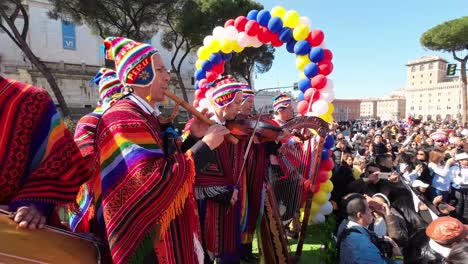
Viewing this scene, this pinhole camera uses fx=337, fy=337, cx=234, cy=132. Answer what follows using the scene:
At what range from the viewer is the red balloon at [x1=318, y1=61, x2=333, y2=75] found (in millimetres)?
5840

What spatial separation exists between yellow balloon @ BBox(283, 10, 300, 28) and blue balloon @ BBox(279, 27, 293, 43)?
9 cm

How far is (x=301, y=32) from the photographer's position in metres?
5.90

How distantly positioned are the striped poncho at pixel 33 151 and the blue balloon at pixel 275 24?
517cm

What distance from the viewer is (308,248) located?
16.2 ft

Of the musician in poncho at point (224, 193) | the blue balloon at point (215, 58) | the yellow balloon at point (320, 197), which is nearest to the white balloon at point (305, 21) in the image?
the blue balloon at point (215, 58)

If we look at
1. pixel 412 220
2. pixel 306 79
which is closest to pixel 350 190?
pixel 412 220

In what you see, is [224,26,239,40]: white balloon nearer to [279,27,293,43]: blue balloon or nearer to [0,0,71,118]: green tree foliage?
[279,27,293,43]: blue balloon

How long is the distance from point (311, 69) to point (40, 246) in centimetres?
521

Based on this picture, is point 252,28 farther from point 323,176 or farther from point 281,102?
point 323,176

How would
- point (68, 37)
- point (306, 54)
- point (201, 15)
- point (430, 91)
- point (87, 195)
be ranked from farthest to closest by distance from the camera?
point (430, 91), point (68, 37), point (201, 15), point (306, 54), point (87, 195)

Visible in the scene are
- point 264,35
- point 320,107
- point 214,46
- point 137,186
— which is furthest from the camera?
point 214,46

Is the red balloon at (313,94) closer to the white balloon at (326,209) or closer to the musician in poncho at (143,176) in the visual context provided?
the white balloon at (326,209)

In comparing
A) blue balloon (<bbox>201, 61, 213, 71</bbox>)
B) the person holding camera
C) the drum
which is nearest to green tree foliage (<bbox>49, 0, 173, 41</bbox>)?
blue balloon (<bbox>201, 61, 213, 71</bbox>)

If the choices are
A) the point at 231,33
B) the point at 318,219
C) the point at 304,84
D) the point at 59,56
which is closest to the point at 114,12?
the point at 231,33
